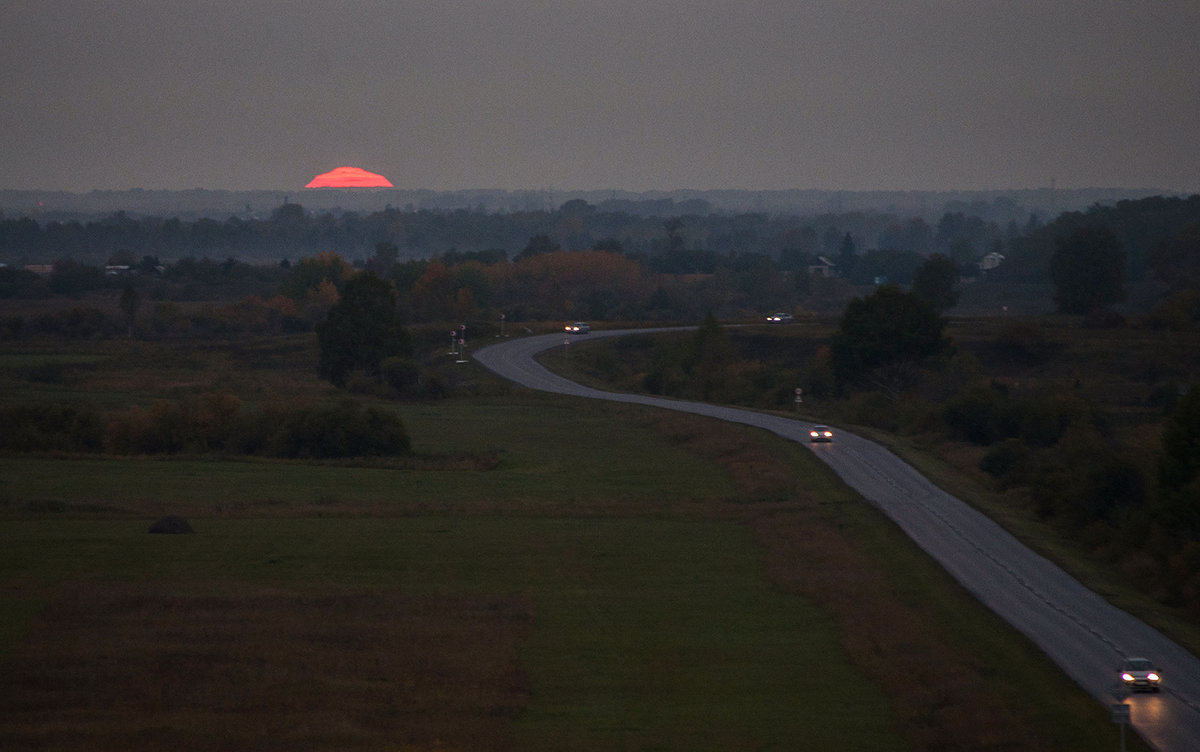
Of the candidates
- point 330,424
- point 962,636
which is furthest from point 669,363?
point 962,636

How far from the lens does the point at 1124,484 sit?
4138 cm

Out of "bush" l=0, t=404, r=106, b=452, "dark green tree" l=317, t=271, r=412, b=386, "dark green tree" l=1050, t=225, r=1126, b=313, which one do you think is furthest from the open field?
"dark green tree" l=1050, t=225, r=1126, b=313

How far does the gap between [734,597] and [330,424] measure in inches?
1236

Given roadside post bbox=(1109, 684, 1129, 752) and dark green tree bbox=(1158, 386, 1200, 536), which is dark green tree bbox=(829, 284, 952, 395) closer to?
dark green tree bbox=(1158, 386, 1200, 536)

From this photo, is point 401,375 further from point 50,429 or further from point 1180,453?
point 1180,453

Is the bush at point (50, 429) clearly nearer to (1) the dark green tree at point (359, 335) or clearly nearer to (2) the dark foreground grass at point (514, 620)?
(2) the dark foreground grass at point (514, 620)

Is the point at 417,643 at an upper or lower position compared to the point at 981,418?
upper

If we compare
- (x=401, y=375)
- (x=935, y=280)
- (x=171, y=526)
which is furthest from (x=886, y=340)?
(x=171, y=526)

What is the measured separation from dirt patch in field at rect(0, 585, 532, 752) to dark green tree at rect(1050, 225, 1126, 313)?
11609 cm

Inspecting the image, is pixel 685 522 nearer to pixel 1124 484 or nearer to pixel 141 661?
pixel 1124 484

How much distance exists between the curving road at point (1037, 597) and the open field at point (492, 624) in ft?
2.80

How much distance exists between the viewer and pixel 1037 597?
31094 millimetres

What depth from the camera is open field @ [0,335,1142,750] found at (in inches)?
863

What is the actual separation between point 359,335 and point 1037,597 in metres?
70.8
